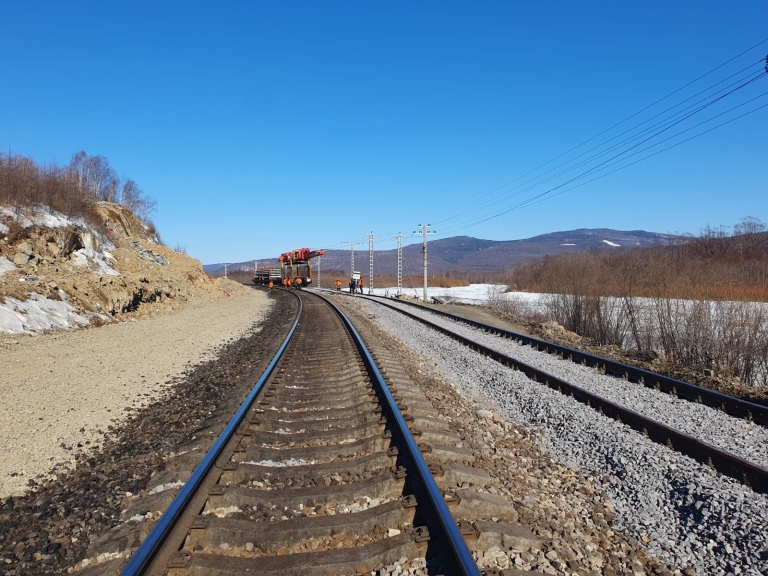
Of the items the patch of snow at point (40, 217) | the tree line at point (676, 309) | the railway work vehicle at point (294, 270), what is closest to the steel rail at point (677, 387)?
the tree line at point (676, 309)

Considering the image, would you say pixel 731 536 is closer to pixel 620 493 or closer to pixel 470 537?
pixel 620 493

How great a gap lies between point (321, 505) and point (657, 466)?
3473mm

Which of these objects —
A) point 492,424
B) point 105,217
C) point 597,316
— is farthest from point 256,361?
point 105,217

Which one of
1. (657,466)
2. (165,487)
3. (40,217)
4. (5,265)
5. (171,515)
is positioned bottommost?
(657,466)

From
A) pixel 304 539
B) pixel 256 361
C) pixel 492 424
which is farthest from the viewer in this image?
pixel 256 361

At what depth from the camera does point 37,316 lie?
→ 1450cm

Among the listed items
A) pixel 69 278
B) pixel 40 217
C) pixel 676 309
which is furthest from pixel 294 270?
pixel 676 309

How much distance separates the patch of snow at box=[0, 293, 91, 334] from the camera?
13.4 meters

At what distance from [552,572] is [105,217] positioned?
35.1 metres

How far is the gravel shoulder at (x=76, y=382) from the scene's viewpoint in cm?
558

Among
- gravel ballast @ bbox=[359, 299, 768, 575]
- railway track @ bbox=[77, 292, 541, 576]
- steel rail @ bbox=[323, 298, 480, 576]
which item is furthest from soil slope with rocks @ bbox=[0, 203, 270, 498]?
gravel ballast @ bbox=[359, 299, 768, 575]

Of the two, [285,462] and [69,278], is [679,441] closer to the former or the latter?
[285,462]

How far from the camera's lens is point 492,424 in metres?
6.91

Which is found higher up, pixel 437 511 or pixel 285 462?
pixel 437 511
